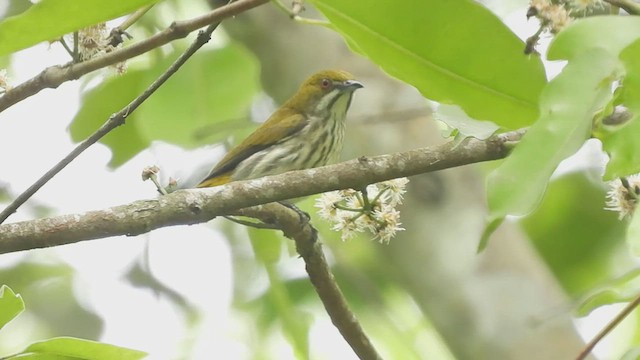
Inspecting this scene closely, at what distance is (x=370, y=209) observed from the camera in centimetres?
284

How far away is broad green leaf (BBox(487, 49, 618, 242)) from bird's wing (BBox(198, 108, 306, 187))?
11.8ft

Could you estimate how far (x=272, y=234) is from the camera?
4.34m

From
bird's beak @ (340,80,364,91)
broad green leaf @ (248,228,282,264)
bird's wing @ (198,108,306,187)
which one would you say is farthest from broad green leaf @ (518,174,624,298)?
broad green leaf @ (248,228,282,264)

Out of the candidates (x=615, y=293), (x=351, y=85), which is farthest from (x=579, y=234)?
(x=615, y=293)

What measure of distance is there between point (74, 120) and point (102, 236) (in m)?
2.29

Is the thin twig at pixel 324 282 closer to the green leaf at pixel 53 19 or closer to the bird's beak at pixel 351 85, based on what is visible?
the green leaf at pixel 53 19

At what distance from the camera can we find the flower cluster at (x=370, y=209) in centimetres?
284

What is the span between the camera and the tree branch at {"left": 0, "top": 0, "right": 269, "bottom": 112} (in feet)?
6.33

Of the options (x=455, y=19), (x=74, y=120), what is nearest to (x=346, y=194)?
(x=455, y=19)

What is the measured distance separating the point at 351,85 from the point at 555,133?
154 inches

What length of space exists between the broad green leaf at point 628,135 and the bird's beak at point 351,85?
3735mm

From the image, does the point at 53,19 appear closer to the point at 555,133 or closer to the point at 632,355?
the point at 555,133

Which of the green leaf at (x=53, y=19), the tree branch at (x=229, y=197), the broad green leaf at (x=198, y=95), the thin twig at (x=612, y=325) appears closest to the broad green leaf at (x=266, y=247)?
the broad green leaf at (x=198, y=95)

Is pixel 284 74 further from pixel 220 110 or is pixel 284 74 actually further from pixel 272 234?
pixel 272 234
